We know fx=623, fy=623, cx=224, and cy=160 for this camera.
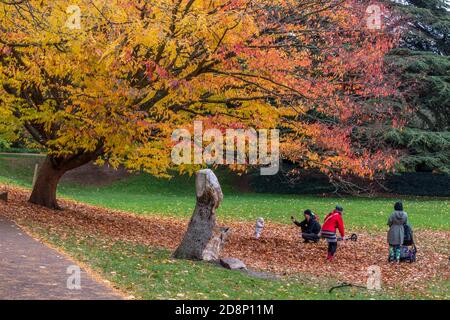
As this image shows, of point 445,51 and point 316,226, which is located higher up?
point 445,51

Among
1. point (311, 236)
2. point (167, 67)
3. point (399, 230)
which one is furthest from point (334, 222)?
point (167, 67)

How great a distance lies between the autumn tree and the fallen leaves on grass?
1.92 meters

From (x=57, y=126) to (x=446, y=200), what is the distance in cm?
2450

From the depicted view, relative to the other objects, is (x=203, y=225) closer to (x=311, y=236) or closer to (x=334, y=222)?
(x=334, y=222)

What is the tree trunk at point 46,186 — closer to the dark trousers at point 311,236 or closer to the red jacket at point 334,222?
the dark trousers at point 311,236

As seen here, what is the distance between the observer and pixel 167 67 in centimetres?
1341

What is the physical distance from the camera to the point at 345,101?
15.5 meters

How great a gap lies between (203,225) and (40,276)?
391cm

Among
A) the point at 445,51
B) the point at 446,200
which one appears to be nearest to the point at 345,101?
the point at 446,200

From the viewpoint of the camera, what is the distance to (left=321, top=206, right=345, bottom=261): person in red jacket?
45.3 feet

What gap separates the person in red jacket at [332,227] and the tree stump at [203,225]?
3178mm

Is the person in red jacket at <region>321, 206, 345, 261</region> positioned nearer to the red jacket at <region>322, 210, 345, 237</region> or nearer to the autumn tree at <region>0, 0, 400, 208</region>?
the red jacket at <region>322, 210, 345, 237</region>

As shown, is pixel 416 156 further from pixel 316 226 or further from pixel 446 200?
pixel 316 226

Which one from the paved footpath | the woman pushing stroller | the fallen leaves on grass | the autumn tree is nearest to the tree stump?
the fallen leaves on grass
